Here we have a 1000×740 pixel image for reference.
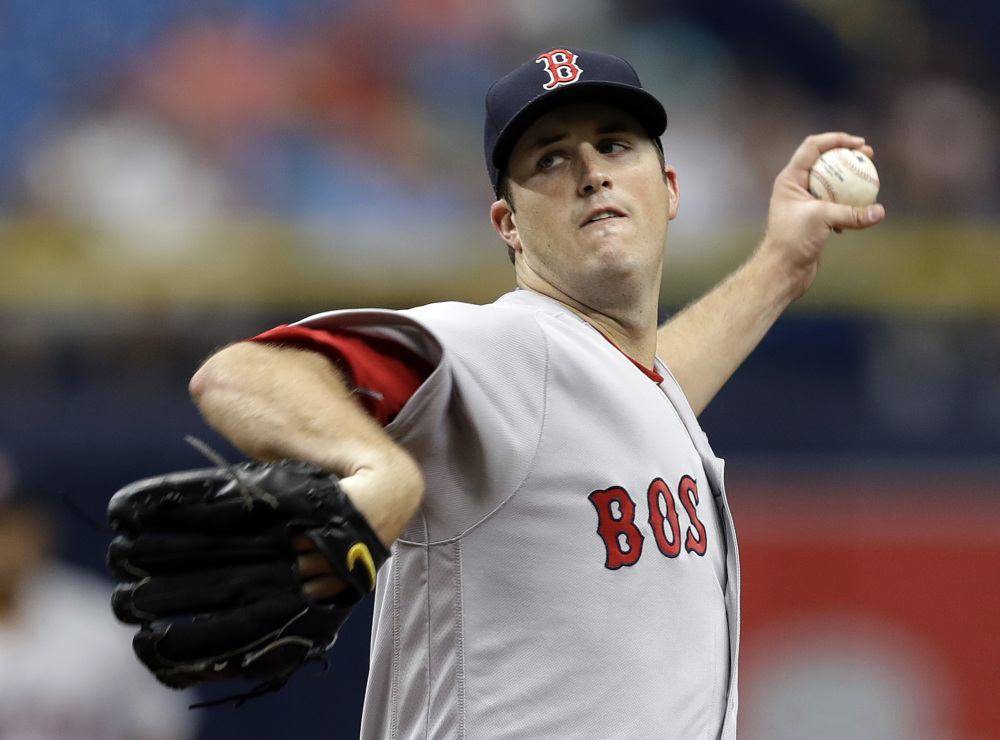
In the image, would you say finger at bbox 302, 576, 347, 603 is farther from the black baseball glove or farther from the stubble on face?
the stubble on face

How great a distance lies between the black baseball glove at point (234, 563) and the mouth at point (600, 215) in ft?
2.59

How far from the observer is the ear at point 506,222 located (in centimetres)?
203

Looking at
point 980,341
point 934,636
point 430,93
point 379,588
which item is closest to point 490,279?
point 430,93

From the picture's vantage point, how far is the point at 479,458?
1.49m

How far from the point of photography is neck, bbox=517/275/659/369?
1.90m

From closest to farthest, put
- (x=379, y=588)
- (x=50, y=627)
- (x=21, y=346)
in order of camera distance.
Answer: (x=379, y=588) → (x=50, y=627) → (x=21, y=346)

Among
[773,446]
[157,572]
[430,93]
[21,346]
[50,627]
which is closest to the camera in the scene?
[157,572]

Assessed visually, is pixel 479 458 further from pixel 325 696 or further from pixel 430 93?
pixel 430 93

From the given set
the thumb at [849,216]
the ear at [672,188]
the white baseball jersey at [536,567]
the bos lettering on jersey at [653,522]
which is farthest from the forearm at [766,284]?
the white baseball jersey at [536,567]

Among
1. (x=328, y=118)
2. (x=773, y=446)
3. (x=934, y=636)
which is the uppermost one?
(x=328, y=118)

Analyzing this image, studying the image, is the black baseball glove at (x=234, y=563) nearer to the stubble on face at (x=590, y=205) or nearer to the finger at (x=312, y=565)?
the finger at (x=312, y=565)

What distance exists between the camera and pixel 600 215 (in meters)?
1.87

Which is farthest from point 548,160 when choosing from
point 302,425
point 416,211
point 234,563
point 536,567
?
point 416,211

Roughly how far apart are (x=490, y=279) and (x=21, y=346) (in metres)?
2.17
